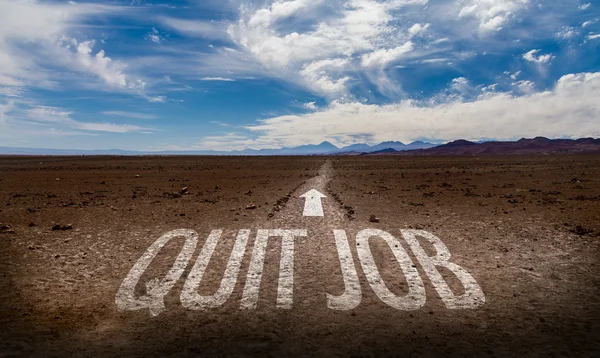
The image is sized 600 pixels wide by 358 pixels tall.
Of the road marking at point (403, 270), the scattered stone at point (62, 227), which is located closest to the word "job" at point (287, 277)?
the road marking at point (403, 270)

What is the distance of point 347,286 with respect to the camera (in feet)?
25.7

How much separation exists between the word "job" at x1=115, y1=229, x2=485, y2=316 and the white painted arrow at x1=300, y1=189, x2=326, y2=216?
308cm

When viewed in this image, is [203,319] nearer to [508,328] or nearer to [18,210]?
[508,328]

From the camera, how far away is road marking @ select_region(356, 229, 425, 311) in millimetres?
7105

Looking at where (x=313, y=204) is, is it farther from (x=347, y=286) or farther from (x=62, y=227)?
(x=62, y=227)

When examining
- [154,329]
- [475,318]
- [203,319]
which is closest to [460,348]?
[475,318]

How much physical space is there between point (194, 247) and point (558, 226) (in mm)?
11176

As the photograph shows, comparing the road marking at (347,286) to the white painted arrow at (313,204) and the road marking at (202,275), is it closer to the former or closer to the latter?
the road marking at (202,275)

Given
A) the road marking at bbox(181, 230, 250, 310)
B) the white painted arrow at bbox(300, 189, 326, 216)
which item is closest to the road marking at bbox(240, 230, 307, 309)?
the road marking at bbox(181, 230, 250, 310)

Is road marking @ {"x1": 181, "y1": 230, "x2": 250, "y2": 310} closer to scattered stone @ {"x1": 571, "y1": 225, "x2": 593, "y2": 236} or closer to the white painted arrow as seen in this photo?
the white painted arrow

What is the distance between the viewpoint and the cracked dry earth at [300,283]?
5762 mm

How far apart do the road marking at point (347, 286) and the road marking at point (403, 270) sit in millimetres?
284

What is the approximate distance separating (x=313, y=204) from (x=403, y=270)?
8.09 m

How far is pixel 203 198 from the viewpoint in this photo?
19.1 meters
